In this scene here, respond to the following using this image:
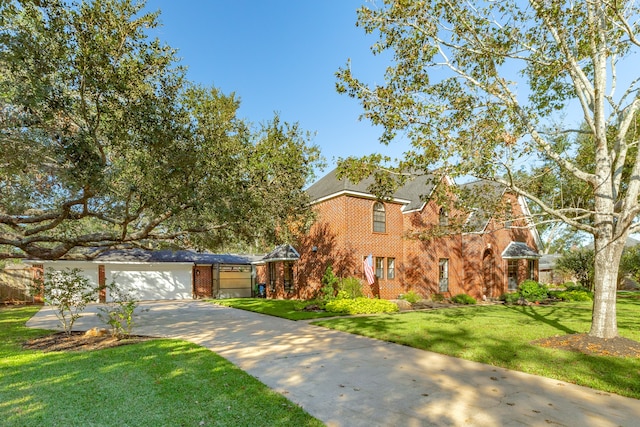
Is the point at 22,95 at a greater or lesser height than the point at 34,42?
lesser

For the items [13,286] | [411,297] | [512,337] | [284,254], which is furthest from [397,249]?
[13,286]

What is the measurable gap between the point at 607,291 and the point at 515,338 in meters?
2.47

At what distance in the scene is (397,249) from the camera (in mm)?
20500

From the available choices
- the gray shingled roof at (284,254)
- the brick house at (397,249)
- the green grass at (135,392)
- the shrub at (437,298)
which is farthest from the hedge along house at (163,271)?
the green grass at (135,392)

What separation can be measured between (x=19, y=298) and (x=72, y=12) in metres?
23.0

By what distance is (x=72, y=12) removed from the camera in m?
7.19

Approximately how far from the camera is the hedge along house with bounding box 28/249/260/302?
903 inches

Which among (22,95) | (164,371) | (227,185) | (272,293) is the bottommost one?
(272,293)

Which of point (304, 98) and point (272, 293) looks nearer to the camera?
point (304, 98)

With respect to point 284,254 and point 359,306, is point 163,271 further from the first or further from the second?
point 359,306

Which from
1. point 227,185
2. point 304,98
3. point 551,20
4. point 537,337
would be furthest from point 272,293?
point 551,20

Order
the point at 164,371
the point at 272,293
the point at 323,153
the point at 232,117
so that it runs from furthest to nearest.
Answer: the point at 272,293 < the point at 323,153 < the point at 232,117 < the point at 164,371

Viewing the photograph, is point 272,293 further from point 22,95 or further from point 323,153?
point 22,95

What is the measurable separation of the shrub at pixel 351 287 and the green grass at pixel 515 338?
2927 mm
